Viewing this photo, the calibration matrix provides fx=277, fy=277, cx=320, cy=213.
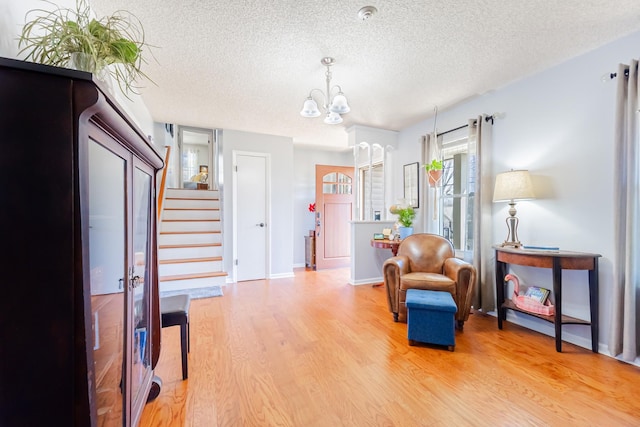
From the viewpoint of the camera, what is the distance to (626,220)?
6.68ft

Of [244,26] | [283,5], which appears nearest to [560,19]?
[283,5]

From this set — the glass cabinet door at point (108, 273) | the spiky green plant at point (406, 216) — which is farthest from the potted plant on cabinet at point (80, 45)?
the spiky green plant at point (406, 216)

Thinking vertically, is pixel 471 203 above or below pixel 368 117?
below

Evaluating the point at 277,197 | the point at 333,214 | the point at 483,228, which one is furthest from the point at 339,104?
the point at 333,214

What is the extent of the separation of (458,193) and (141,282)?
3560 millimetres

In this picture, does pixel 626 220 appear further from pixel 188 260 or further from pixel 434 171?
pixel 188 260

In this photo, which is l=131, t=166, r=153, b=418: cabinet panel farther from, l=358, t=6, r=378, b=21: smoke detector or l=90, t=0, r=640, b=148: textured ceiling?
l=358, t=6, r=378, b=21: smoke detector

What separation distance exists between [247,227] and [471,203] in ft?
10.9

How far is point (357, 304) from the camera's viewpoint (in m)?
3.37

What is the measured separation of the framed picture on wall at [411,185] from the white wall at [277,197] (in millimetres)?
1950

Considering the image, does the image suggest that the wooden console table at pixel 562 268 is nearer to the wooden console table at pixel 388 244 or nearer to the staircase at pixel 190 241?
the wooden console table at pixel 388 244

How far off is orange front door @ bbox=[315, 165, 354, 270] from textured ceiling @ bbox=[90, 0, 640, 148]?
2367mm

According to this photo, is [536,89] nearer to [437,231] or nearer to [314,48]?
[437,231]

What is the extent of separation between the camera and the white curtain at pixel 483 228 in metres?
3.05
